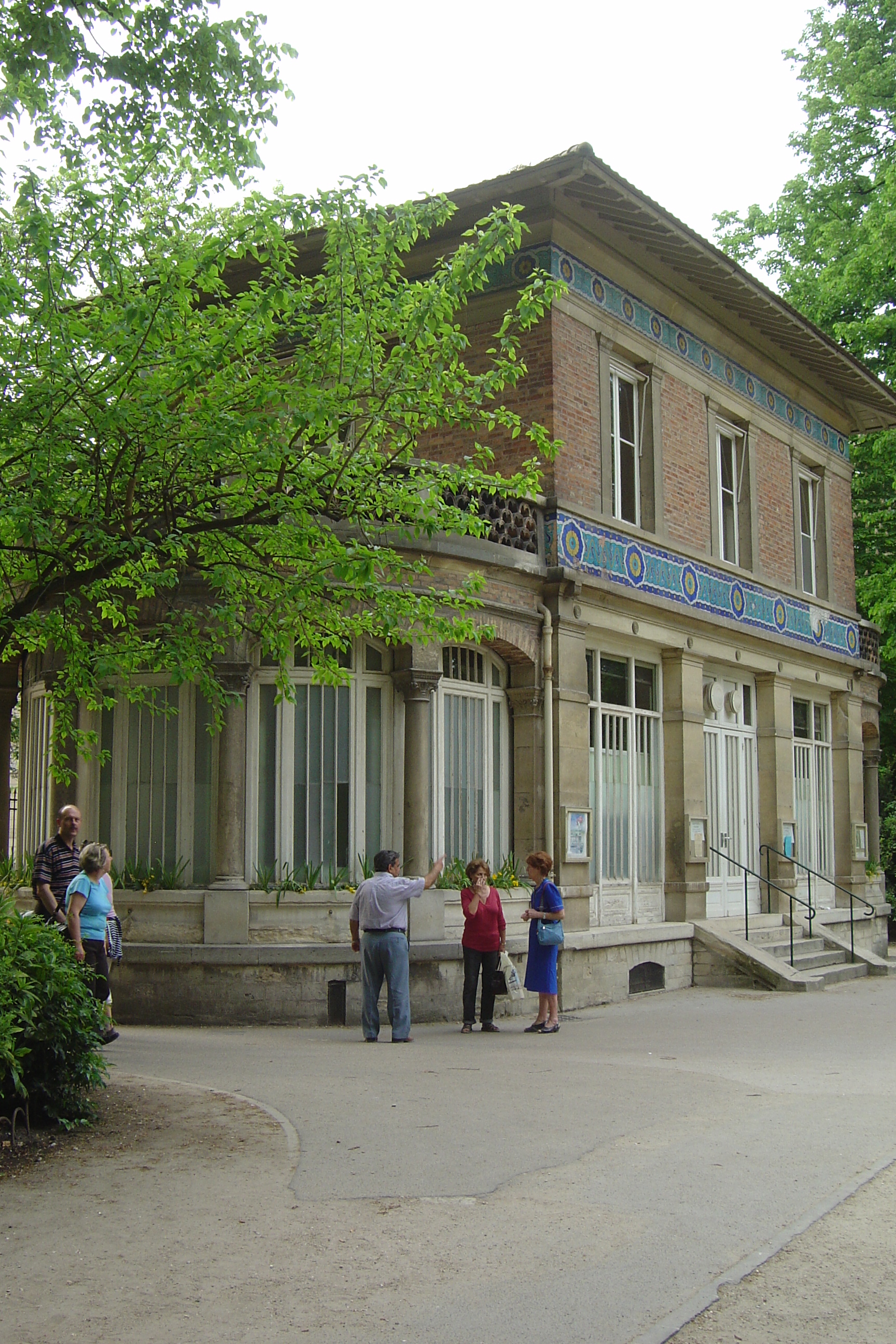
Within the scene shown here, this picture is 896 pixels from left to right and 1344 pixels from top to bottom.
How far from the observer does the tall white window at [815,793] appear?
67.9 ft

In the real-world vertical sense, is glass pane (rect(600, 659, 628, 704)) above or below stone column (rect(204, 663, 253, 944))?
above

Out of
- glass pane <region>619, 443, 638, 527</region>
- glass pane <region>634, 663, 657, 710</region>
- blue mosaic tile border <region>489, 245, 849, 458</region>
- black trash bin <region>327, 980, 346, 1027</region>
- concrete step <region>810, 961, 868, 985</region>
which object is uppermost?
blue mosaic tile border <region>489, 245, 849, 458</region>

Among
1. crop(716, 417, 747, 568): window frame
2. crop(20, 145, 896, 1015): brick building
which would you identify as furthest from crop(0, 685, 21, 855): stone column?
crop(716, 417, 747, 568): window frame

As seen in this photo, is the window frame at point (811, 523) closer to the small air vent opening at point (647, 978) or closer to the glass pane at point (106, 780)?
the small air vent opening at point (647, 978)

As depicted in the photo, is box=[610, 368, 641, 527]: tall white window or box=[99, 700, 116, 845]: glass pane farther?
box=[610, 368, 641, 527]: tall white window

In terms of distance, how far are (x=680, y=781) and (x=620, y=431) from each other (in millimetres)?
4441

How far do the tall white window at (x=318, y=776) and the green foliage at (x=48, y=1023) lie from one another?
18.0 feet

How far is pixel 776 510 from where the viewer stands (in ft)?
66.0

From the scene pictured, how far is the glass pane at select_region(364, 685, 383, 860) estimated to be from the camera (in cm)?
1316

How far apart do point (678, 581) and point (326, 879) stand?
6.55 meters

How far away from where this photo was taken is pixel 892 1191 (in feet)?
20.5

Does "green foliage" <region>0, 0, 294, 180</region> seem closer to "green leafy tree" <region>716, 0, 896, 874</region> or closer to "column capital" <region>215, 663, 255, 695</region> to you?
"column capital" <region>215, 663, 255, 695</region>

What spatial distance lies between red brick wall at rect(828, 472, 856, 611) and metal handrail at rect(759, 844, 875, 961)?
4.64 metres

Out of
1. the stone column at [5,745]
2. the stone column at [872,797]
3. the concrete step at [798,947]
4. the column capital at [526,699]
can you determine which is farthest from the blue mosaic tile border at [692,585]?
the stone column at [5,745]
